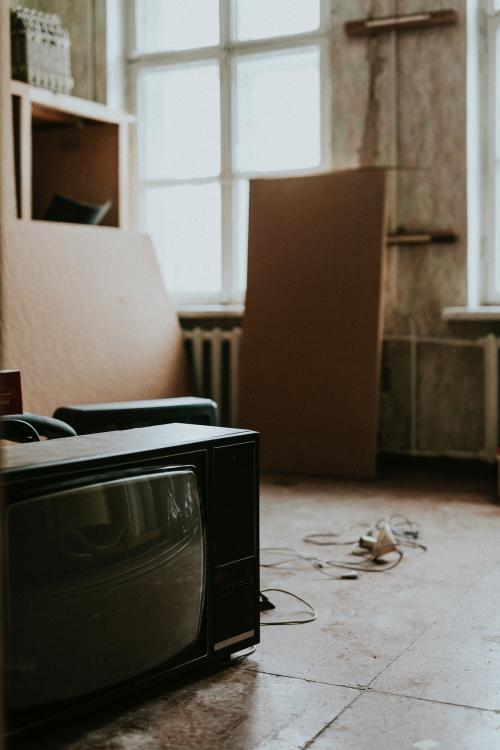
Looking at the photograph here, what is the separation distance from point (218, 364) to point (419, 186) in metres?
1.46

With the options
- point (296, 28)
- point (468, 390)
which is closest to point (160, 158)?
point (296, 28)

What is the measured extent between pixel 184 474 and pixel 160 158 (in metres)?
4.09

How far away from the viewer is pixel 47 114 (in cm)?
498

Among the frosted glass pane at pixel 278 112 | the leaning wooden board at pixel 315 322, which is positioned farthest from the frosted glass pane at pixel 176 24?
the leaning wooden board at pixel 315 322

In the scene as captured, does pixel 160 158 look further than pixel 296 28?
Yes

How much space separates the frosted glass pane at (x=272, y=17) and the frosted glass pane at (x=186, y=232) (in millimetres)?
906

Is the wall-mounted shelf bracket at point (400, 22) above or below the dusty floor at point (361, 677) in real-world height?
above

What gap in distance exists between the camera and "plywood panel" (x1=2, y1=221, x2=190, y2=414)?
4.26 metres

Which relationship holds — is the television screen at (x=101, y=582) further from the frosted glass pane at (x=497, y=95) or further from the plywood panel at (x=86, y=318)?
the frosted glass pane at (x=497, y=95)

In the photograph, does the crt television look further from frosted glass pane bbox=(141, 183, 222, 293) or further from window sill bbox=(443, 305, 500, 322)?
frosted glass pane bbox=(141, 183, 222, 293)

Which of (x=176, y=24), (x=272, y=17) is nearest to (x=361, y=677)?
(x=272, y=17)

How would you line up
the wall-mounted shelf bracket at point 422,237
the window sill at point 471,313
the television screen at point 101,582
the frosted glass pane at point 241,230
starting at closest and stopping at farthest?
1. the television screen at point 101,582
2. the window sill at point 471,313
3. the wall-mounted shelf bracket at point 422,237
4. the frosted glass pane at point 241,230

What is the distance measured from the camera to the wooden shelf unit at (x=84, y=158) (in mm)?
5207

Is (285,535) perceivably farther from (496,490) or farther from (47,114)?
(47,114)
